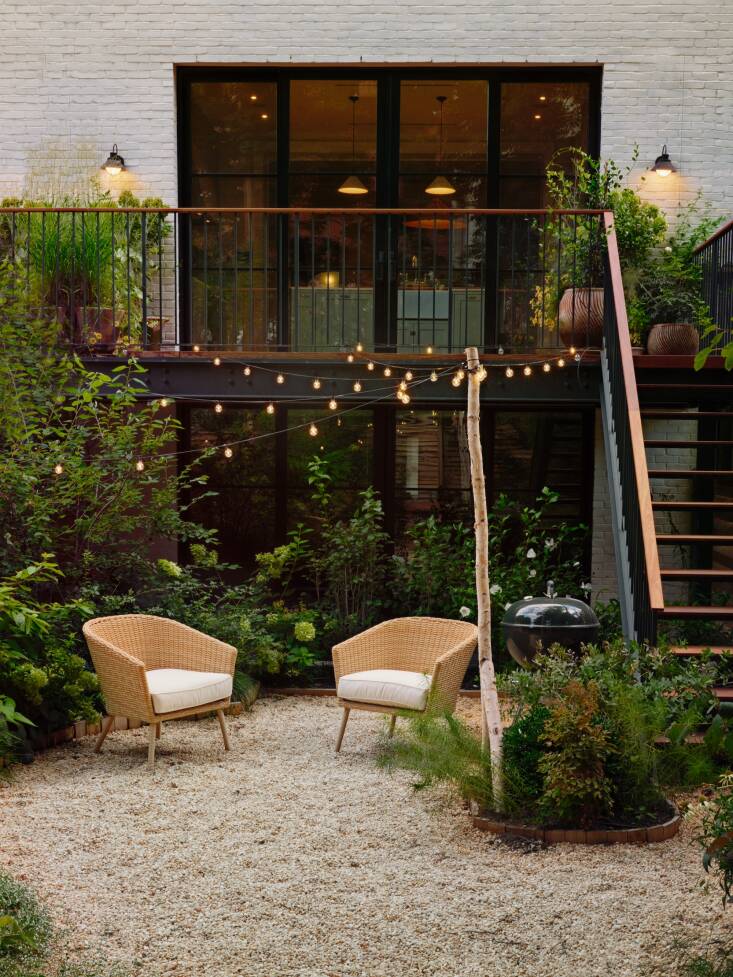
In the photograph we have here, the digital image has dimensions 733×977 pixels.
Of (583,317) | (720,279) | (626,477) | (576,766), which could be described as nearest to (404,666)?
(626,477)

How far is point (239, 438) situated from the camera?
372 inches

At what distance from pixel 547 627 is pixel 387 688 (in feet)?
3.01

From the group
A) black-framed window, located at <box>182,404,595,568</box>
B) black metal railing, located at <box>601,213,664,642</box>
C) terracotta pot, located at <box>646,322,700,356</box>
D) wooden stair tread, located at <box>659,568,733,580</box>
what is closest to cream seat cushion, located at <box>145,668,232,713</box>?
black metal railing, located at <box>601,213,664,642</box>

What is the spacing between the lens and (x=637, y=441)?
6.13 metres

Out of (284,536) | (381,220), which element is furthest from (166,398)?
(381,220)

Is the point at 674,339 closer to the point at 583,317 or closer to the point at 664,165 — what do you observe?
the point at 583,317

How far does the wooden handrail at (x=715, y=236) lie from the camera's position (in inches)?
301

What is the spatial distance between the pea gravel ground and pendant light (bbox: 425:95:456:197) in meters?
5.30

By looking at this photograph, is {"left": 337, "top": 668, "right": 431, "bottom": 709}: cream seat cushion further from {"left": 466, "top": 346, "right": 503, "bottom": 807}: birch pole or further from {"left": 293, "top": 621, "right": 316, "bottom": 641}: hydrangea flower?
{"left": 293, "top": 621, "right": 316, "bottom": 641}: hydrangea flower

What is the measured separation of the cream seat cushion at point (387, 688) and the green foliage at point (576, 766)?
134cm

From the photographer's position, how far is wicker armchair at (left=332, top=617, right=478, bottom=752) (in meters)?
5.88

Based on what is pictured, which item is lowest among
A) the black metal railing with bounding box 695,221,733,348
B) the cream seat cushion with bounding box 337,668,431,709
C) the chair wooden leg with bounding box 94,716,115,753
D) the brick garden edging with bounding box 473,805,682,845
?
the chair wooden leg with bounding box 94,716,115,753

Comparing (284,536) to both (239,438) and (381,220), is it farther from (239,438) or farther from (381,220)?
(381,220)

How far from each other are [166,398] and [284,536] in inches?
81.6
